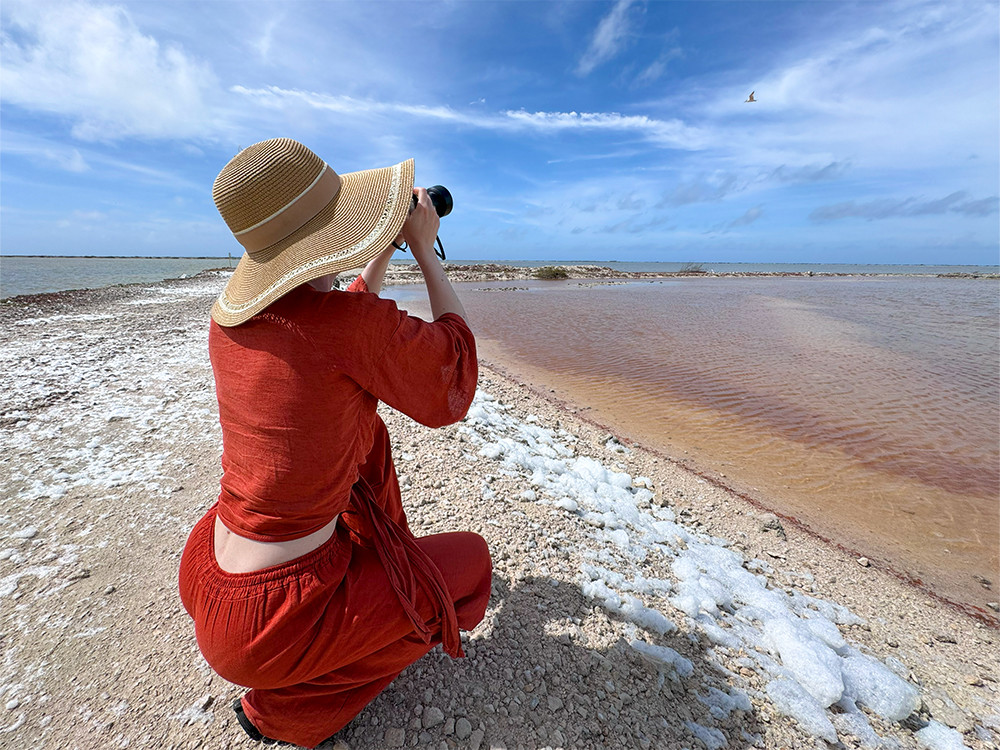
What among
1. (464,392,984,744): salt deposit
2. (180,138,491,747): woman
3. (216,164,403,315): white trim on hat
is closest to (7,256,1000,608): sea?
(464,392,984,744): salt deposit

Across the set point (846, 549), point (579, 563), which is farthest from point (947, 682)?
point (579, 563)

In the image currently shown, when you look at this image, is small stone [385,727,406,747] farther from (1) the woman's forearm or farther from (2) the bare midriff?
(1) the woman's forearm

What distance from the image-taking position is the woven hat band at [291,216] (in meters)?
1.16

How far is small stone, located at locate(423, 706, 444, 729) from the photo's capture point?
1.80m

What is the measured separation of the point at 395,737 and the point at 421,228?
5.97ft

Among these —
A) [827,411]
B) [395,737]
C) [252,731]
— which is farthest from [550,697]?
[827,411]

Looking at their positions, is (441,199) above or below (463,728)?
above

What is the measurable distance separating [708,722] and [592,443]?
134 inches

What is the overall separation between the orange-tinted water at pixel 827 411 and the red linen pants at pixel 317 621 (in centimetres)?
406

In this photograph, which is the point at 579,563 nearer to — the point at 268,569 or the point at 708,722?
the point at 708,722

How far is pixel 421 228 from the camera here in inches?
55.0

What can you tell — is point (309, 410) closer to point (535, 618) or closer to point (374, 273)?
point (374, 273)

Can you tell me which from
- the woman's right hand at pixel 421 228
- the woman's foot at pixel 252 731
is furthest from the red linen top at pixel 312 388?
the woman's foot at pixel 252 731

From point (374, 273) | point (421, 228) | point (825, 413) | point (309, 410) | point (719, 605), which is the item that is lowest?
point (825, 413)
